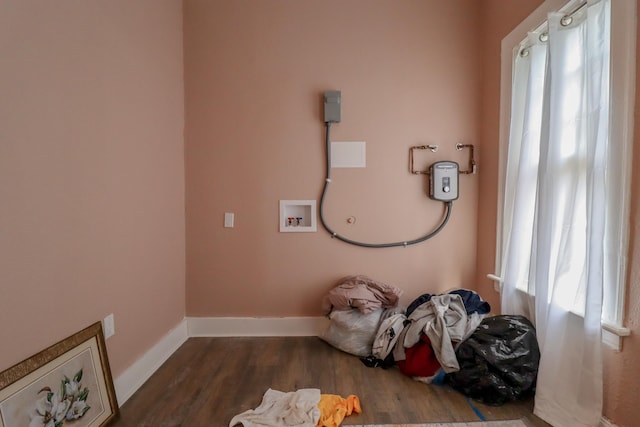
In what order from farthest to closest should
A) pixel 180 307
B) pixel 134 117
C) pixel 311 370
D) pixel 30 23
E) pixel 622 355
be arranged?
pixel 180 307 → pixel 311 370 → pixel 134 117 → pixel 622 355 → pixel 30 23

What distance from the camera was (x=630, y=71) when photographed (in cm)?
112

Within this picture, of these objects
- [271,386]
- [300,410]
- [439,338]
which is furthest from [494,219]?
[271,386]

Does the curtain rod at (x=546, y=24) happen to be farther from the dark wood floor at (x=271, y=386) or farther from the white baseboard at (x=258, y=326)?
the white baseboard at (x=258, y=326)

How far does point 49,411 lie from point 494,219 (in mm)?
2631

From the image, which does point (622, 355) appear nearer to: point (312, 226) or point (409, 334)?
point (409, 334)

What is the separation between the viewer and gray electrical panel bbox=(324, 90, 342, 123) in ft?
6.89

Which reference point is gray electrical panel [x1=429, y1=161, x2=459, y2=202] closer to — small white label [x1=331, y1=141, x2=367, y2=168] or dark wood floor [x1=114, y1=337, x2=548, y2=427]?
small white label [x1=331, y1=141, x2=367, y2=168]

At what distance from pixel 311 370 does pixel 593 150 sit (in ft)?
6.24

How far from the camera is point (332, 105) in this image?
2.11 meters

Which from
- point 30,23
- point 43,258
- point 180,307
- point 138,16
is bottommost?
point 180,307

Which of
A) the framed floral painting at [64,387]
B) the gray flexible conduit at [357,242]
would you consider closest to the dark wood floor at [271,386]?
the framed floral painting at [64,387]

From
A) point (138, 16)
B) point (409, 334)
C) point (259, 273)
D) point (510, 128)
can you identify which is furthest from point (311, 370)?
point (138, 16)

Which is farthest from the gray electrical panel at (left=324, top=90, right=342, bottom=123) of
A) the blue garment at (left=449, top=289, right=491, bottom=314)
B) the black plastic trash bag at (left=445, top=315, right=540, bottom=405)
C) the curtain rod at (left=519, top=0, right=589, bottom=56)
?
the black plastic trash bag at (left=445, top=315, right=540, bottom=405)

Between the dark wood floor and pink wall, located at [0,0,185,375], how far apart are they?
26 centimetres
